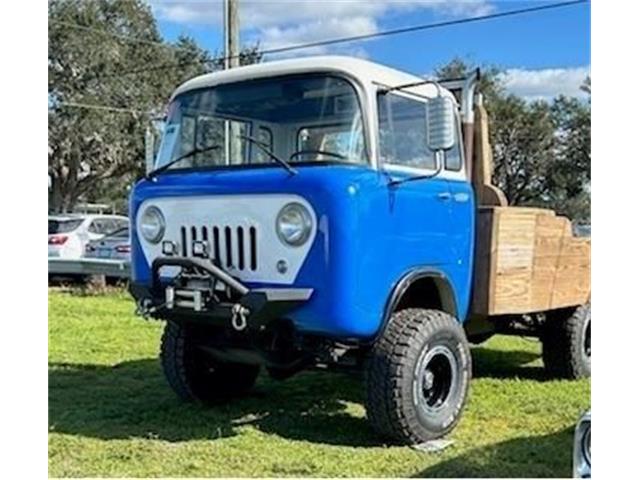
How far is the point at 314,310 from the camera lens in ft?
14.9

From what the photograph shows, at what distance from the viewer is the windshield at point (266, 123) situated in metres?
4.87

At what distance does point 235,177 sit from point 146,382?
2.63m

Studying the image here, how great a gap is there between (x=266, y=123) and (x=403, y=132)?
91 cm

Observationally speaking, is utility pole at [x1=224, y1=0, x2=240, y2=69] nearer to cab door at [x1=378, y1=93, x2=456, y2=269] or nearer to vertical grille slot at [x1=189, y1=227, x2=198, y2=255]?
cab door at [x1=378, y1=93, x2=456, y2=269]

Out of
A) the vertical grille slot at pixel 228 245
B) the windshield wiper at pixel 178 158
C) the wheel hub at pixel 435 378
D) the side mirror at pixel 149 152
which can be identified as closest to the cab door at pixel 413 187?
the wheel hub at pixel 435 378

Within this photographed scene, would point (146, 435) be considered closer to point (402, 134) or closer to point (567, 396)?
point (402, 134)

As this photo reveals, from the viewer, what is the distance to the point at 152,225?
16.9 ft

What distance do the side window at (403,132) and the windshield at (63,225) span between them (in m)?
10.9

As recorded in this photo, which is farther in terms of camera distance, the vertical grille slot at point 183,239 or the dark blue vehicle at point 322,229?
the vertical grille slot at point 183,239

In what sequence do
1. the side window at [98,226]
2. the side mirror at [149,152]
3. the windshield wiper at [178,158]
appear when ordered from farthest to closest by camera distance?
the side window at [98,226], the side mirror at [149,152], the windshield wiper at [178,158]

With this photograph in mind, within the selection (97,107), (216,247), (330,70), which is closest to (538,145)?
(97,107)

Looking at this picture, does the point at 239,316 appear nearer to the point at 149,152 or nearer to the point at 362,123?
the point at 362,123

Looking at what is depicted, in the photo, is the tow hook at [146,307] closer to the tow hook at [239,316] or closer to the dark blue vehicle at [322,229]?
the dark blue vehicle at [322,229]

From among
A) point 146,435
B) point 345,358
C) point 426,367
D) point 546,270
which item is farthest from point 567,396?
point 146,435
